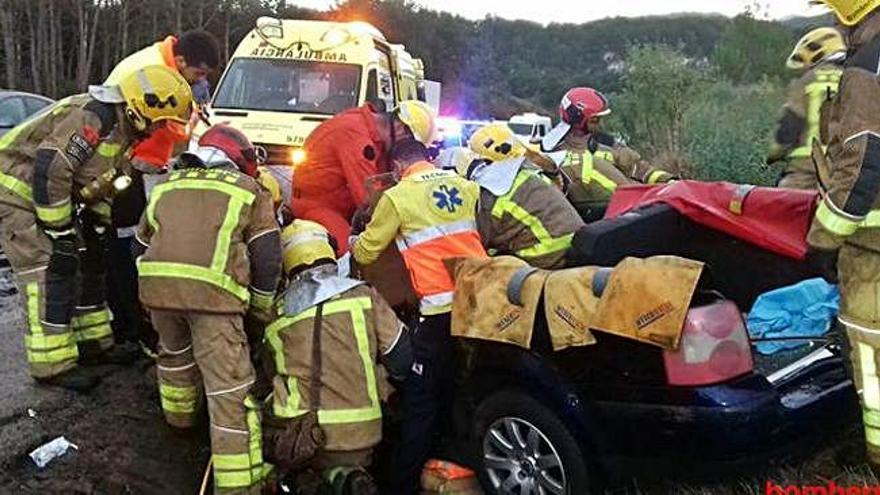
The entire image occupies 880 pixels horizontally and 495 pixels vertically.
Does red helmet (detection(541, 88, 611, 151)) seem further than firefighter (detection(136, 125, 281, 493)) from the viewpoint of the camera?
Result: Yes

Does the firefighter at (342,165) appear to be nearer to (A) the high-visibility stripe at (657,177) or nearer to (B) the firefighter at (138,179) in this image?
(B) the firefighter at (138,179)

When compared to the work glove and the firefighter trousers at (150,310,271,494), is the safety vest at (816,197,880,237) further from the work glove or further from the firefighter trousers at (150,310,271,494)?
the firefighter trousers at (150,310,271,494)

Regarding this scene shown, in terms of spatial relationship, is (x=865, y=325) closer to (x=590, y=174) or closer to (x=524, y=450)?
(x=524, y=450)

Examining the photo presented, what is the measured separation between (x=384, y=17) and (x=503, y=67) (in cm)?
1270

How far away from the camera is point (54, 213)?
509cm

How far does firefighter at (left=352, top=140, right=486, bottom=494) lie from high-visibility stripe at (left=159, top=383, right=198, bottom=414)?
1.08m

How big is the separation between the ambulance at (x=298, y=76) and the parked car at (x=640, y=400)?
18.2 ft

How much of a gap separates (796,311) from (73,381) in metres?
3.81

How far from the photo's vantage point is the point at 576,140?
712cm

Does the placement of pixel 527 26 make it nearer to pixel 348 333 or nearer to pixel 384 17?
pixel 384 17

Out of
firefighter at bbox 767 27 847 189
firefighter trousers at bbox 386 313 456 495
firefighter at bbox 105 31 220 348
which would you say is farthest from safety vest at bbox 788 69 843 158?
firefighter at bbox 105 31 220 348

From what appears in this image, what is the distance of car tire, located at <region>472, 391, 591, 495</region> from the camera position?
12.3ft

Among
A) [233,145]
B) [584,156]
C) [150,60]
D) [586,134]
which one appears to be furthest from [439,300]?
[586,134]

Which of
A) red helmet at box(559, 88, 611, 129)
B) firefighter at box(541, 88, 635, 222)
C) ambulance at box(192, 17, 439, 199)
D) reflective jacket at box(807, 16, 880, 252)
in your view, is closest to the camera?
reflective jacket at box(807, 16, 880, 252)
